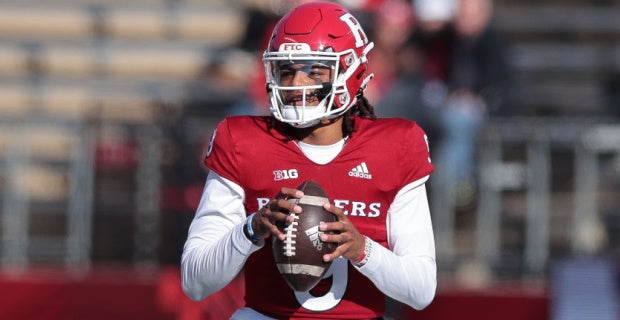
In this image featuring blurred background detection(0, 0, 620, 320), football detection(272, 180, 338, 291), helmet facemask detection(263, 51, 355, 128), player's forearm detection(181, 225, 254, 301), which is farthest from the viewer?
blurred background detection(0, 0, 620, 320)

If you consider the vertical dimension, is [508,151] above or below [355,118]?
below

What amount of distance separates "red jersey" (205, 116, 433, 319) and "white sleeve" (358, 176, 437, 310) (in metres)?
0.04

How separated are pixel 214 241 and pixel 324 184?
15.6 inches

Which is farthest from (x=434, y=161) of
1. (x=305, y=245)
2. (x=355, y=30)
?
(x=305, y=245)

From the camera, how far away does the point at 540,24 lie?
1050 cm

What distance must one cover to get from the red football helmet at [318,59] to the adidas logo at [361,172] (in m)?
0.19

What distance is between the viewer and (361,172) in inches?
154

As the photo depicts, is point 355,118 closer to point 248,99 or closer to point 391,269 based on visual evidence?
point 391,269

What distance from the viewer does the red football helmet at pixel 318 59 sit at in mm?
3857

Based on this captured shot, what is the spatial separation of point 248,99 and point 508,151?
1.78 meters

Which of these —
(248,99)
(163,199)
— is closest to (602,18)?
(248,99)

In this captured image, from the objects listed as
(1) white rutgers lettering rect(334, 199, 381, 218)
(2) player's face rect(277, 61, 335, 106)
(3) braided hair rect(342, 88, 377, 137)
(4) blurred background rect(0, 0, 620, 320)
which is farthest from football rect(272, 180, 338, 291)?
(4) blurred background rect(0, 0, 620, 320)

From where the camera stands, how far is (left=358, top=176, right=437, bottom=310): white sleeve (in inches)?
146

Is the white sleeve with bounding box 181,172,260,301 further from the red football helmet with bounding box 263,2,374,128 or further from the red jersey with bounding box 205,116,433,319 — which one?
the red football helmet with bounding box 263,2,374,128
